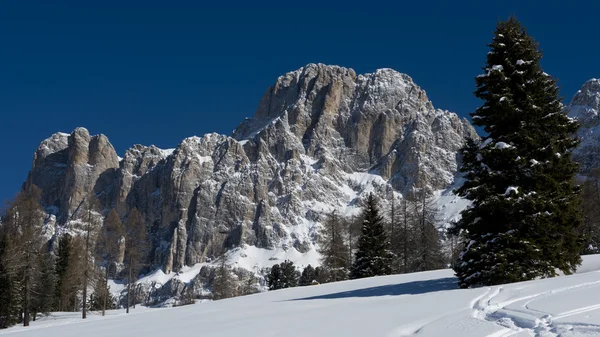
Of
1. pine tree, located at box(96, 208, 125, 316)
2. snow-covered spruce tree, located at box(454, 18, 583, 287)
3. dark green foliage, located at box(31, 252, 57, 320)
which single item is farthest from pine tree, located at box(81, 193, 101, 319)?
snow-covered spruce tree, located at box(454, 18, 583, 287)

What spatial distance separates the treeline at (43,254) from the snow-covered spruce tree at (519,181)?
79.3ft

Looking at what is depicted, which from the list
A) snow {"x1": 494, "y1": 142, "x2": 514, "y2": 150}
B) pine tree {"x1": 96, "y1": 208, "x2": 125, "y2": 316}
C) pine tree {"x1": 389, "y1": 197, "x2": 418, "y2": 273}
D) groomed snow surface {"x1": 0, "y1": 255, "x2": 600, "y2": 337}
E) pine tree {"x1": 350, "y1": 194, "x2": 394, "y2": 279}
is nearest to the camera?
groomed snow surface {"x1": 0, "y1": 255, "x2": 600, "y2": 337}

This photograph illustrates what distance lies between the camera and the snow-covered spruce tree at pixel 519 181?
15.1 meters

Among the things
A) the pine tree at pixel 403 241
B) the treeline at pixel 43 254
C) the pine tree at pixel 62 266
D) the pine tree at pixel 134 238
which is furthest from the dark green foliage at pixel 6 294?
the pine tree at pixel 403 241

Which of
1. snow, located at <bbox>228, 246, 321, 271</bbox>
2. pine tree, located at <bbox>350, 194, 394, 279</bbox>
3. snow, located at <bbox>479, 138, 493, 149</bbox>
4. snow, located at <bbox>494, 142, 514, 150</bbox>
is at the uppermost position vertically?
snow, located at <bbox>228, 246, 321, 271</bbox>

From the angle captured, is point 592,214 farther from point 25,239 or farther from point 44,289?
point 44,289

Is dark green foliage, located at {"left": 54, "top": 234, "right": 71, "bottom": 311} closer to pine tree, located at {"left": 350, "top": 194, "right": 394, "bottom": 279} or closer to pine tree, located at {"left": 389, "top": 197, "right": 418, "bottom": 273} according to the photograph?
pine tree, located at {"left": 350, "top": 194, "right": 394, "bottom": 279}

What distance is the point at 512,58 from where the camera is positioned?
56.6 ft

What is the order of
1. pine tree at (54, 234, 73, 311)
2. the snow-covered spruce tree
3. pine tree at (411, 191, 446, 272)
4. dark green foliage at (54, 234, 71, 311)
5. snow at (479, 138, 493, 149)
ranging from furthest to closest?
dark green foliage at (54, 234, 71, 311) < pine tree at (54, 234, 73, 311) < pine tree at (411, 191, 446, 272) < snow at (479, 138, 493, 149) < the snow-covered spruce tree

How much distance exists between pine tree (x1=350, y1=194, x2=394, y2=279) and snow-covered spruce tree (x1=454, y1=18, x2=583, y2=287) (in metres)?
19.4

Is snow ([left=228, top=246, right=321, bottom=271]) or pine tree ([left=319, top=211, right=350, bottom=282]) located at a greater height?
snow ([left=228, top=246, right=321, bottom=271])

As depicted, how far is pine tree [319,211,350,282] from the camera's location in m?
43.3

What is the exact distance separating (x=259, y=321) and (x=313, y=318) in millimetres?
1009

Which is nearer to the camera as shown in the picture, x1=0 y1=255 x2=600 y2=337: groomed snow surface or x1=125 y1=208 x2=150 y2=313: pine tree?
x1=0 y1=255 x2=600 y2=337: groomed snow surface
